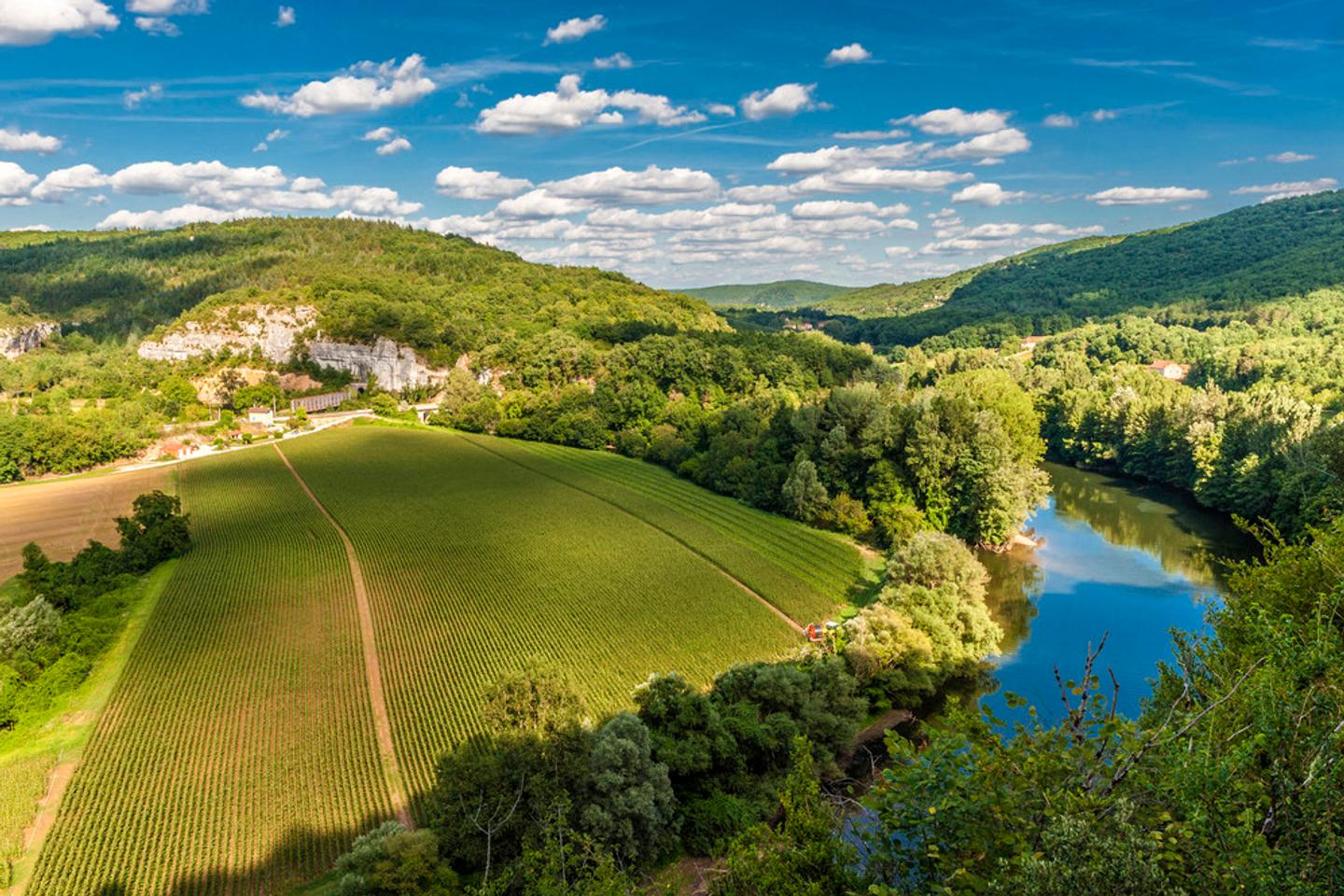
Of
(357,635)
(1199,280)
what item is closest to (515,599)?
(357,635)

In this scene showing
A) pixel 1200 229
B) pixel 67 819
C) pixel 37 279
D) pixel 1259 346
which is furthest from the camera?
pixel 1200 229

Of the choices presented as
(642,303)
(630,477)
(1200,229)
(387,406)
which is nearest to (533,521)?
(630,477)

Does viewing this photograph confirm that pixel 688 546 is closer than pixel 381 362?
Yes

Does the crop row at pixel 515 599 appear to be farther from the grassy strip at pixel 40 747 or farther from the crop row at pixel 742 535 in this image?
the grassy strip at pixel 40 747

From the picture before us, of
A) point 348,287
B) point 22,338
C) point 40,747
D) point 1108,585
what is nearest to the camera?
Result: point 40,747

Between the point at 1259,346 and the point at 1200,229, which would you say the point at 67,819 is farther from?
the point at 1200,229

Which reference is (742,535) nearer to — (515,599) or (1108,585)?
(515,599)

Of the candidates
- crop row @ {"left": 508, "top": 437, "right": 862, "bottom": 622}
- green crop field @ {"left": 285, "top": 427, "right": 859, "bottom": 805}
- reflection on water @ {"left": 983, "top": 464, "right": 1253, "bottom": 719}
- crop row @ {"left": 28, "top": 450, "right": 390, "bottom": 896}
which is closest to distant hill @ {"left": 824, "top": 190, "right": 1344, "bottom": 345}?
reflection on water @ {"left": 983, "top": 464, "right": 1253, "bottom": 719}
